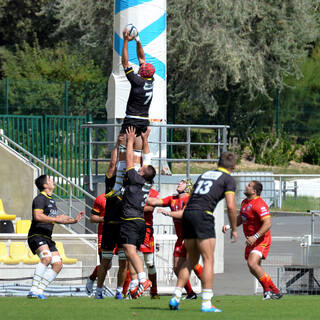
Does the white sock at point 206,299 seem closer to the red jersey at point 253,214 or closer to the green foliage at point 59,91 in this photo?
the red jersey at point 253,214

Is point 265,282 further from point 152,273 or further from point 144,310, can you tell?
point 144,310

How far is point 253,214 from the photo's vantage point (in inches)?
527

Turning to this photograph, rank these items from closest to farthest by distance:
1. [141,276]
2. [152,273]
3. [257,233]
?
[141,276] < [152,273] < [257,233]

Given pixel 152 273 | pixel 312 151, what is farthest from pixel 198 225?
pixel 312 151

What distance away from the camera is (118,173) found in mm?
13156

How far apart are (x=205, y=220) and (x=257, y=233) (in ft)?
10.0

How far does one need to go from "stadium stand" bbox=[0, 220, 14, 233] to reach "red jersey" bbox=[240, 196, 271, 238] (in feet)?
20.4

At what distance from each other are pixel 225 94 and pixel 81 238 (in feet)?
78.4

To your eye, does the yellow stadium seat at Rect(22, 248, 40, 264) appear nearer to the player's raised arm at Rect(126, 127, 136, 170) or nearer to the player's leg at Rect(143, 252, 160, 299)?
the player's leg at Rect(143, 252, 160, 299)

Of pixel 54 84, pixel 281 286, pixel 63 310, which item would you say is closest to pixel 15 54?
pixel 54 84

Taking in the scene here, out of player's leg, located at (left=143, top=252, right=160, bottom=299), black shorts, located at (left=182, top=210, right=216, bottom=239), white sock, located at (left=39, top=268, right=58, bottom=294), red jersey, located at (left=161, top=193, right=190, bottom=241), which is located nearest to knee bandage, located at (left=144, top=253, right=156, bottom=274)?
player's leg, located at (left=143, top=252, right=160, bottom=299)

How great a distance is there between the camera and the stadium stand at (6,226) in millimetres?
17906

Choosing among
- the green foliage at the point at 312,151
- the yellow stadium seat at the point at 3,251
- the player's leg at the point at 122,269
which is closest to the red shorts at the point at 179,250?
the player's leg at the point at 122,269

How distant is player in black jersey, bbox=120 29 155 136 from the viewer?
44.4 feet
